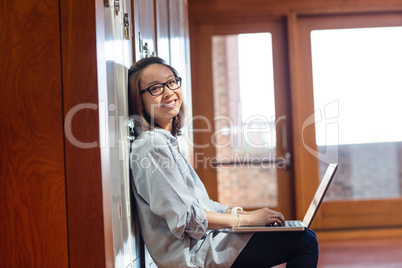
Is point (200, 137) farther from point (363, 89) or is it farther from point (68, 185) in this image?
point (68, 185)

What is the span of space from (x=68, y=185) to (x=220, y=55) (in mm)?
2911

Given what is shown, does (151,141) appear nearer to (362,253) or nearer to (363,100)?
(362,253)

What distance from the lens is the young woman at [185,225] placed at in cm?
148

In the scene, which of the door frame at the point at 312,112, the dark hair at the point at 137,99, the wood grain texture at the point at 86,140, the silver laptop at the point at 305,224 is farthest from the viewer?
the door frame at the point at 312,112

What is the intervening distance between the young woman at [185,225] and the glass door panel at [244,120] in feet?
7.48

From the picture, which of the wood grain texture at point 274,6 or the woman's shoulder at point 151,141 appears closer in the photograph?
the woman's shoulder at point 151,141

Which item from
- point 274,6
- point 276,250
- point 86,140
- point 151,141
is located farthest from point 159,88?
point 274,6

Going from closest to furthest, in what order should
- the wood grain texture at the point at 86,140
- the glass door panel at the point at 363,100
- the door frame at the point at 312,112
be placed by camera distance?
the wood grain texture at the point at 86,140, the door frame at the point at 312,112, the glass door panel at the point at 363,100

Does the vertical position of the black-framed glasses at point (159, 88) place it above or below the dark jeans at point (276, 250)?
above

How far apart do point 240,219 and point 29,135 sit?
2.44 ft

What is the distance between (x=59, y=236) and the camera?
1.25 m

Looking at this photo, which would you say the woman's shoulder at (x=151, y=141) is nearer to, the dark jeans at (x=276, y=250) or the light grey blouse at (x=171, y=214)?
the light grey blouse at (x=171, y=214)

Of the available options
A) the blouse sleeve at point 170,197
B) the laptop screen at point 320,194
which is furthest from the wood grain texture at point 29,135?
the laptop screen at point 320,194

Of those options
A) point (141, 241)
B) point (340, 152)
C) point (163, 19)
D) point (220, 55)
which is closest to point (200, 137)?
point (220, 55)
